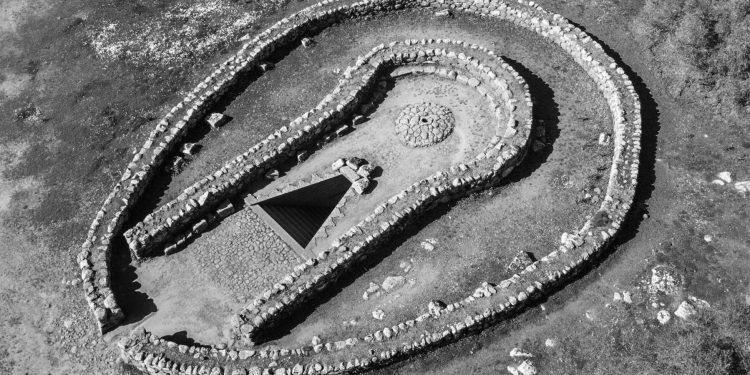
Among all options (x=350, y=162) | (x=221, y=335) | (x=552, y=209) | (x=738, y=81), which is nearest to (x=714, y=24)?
(x=738, y=81)

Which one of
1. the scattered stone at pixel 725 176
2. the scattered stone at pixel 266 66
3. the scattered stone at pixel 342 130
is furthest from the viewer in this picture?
the scattered stone at pixel 266 66

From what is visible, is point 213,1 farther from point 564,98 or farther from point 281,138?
point 564,98

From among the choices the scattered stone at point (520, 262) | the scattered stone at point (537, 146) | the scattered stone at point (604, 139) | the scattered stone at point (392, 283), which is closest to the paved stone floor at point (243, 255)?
the scattered stone at point (392, 283)

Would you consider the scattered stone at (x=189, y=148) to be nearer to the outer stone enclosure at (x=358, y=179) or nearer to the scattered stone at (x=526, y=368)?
the outer stone enclosure at (x=358, y=179)

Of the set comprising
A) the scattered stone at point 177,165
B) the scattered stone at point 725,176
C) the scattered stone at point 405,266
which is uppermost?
the scattered stone at point 725,176

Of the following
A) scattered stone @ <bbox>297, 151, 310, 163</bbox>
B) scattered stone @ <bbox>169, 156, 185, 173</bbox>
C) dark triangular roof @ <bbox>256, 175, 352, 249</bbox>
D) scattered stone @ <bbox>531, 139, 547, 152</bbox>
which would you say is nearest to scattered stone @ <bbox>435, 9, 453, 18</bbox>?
scattered stone @ <bbox>531, 139, 547, 152</bbox>

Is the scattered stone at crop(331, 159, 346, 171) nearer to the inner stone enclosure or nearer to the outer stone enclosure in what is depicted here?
the inner stone enclosure
